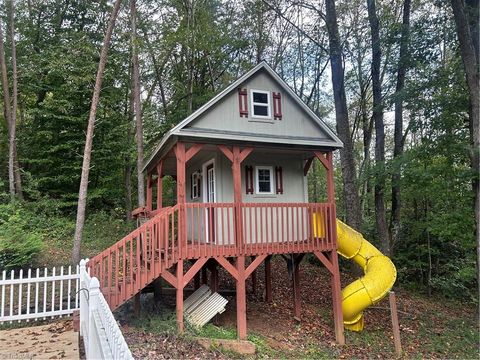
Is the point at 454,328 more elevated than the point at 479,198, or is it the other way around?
the point at 479,198

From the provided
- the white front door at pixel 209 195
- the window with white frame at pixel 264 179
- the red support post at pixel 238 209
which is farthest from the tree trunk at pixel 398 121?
the red support post at pixel 238 209

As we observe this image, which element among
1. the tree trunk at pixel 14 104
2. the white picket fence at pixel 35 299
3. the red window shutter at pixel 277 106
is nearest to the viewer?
the white picket fence at pixel 35 299

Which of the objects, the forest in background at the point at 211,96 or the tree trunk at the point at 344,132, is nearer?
the forest in background at the point at 211,96

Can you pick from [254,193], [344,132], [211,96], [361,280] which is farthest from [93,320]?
[211,96]

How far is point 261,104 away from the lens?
32.6 ft

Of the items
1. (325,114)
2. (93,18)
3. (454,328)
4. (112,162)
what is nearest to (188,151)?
(454,328)

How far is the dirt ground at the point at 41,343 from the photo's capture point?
5531 millimetres

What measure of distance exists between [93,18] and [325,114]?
692 inches

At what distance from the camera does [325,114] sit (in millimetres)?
27500

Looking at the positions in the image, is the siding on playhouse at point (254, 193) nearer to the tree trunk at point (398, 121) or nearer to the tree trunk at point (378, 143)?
the tree trunk at point (398, 121)

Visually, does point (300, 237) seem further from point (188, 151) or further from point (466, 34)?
point (466, 34)

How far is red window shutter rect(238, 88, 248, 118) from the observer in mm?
9617

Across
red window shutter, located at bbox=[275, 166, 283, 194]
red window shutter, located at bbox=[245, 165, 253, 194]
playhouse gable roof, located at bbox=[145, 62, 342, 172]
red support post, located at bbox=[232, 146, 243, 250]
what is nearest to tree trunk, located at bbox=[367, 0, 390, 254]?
playhouse gable roof, located at bbox=[145, 62, 342, 172]

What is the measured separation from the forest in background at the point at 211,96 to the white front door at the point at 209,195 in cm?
582
